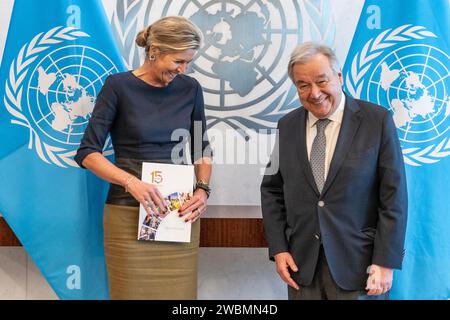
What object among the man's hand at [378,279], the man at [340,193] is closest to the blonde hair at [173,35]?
the man at [340,193]

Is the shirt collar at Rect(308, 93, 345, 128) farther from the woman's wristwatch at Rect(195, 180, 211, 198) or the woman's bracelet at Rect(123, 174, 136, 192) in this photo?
the woman's bracelet at Rect(123, 174, 136, 192)

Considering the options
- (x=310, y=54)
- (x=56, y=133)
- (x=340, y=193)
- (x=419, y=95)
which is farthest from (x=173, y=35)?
(x=419, y=95)

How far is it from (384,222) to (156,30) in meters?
1.01

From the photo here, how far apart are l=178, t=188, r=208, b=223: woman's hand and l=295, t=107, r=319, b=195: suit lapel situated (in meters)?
0.48

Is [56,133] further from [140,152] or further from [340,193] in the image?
[340,193]

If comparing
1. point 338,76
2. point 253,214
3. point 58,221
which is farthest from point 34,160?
point 338,76

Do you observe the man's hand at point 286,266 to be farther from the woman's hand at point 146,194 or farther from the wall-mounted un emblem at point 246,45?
the wall-mounted un emblem at point 246,45

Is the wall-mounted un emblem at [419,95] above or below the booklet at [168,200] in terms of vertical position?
above

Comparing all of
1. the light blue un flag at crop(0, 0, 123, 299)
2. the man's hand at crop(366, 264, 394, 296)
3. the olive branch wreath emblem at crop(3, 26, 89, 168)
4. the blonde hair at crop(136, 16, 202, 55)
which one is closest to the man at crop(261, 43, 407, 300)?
the man's hand at crop(366, 264, 394, 296)

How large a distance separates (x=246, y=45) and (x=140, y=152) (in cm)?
83

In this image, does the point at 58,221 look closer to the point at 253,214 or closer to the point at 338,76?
the point at 253,214

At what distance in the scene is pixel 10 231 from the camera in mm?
2555

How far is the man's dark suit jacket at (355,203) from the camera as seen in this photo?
1671mm

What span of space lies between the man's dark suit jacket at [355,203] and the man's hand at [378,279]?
0.07ft
